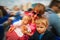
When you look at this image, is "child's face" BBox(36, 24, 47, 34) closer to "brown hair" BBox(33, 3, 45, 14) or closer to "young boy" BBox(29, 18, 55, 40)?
"young boy" BBox(29, 18, 55, 40)

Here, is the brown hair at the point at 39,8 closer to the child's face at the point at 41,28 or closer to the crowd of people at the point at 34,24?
the crowd of people at the point at 34,24

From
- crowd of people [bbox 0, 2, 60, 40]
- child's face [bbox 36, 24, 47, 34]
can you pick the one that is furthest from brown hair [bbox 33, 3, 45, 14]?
child's face [bbox 36, 24, 47, 34]

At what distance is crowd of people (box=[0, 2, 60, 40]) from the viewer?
1.41m

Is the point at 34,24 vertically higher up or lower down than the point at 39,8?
lower down

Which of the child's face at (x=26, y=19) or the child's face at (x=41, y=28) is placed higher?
the child's face at (x=26, y=19)

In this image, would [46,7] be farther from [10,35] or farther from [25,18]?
[10,35]

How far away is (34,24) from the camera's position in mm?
1428

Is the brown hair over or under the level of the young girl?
over

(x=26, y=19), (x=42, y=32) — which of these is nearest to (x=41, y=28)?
(x=42, y=32)

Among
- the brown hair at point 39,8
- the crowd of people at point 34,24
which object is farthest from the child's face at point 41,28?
the brown hair at point 39,8

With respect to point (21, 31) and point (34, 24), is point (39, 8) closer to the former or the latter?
point (34, 24)

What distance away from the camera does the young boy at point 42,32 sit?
1.40m

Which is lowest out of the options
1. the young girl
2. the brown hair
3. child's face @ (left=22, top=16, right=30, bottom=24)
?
the young girl

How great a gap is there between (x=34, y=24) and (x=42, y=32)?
3.6 inches
